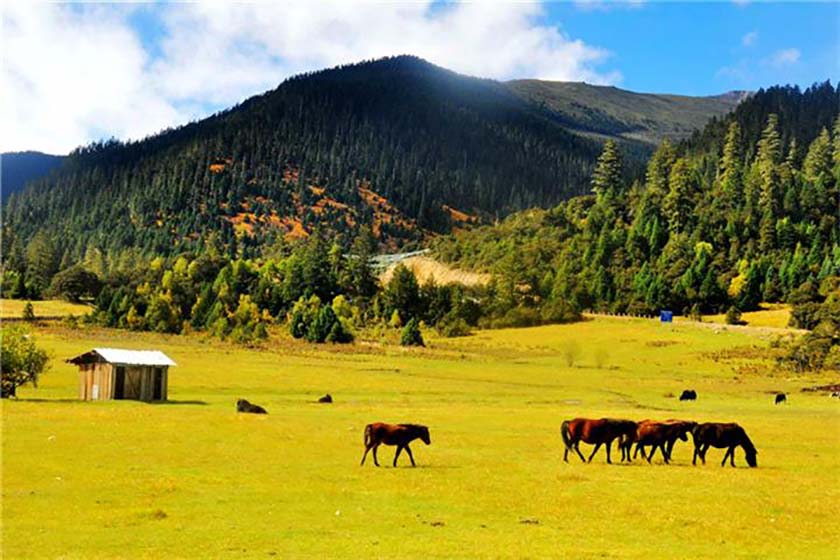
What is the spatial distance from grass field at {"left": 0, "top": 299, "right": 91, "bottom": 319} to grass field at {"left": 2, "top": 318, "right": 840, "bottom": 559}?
11387cm

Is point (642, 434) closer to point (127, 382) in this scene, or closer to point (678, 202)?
point (127, 382)

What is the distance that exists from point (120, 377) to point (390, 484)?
37972 mm

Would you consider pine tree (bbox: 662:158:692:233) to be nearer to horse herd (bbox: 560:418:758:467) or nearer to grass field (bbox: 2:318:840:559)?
grass field (bbox: 2:318:840:559)

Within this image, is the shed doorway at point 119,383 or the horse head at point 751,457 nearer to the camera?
the horse head at point 751,457

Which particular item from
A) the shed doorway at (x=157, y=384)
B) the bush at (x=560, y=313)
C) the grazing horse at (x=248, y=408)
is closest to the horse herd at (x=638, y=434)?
the grazing horse at (x=248, y=408)

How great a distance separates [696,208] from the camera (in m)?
181

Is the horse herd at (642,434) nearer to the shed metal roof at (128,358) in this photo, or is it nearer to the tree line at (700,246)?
the shed metal roof at (128,358)

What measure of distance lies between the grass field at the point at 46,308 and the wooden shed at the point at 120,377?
111692 millimetres

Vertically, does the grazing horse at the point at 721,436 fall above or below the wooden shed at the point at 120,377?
above

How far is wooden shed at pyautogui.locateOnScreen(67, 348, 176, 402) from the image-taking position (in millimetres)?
61125

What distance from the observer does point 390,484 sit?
96.4 feet

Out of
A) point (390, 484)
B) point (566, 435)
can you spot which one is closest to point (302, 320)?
point (566, 435)

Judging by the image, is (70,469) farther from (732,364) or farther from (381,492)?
(732,364)

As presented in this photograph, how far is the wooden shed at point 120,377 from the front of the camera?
6112cm
